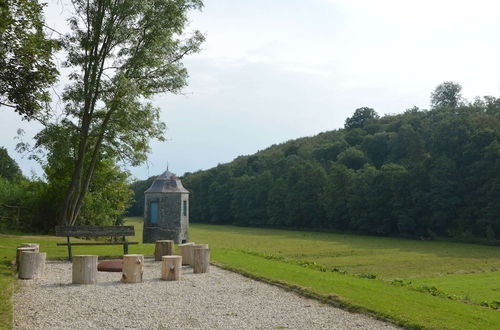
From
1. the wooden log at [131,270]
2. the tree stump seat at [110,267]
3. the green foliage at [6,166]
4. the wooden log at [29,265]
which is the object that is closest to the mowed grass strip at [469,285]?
the wooden log at [131,270]

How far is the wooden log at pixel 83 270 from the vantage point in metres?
11.4

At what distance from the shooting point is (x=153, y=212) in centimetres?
2644

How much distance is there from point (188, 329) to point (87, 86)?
1864cm

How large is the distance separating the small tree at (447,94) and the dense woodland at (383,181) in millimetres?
260

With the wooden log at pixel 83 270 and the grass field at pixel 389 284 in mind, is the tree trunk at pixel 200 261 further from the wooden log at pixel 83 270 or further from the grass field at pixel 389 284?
the wooden log at pixel 83 270

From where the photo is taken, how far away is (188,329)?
748 cm

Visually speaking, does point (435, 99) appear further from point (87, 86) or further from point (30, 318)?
point (30, 318)

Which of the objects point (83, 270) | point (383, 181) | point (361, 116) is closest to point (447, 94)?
point (361, 116)

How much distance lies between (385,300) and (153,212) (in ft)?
60.4

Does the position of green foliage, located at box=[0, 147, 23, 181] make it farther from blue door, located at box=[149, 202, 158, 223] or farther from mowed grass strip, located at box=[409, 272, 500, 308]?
mowed grass strip, located at box=[409, 272, 500, 308]

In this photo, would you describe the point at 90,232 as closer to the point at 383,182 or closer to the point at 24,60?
the point at 24,60

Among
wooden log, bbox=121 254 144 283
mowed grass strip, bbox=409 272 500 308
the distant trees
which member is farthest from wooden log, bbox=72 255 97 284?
the distant trees

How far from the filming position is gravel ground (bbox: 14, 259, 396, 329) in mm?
7824

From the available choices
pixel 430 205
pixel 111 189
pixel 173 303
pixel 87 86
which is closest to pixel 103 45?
pixel 87 86
